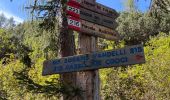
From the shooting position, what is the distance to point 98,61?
5.20 m

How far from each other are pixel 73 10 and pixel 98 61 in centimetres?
103

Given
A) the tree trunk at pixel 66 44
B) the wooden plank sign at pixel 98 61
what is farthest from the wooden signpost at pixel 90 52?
the tree trunk at pixel 66 44

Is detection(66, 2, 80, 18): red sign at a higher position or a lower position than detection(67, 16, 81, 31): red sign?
higher

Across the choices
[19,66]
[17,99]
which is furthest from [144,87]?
[19,66]

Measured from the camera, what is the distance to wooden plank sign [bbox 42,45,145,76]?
4953 millimetres

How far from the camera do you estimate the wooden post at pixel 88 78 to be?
19.8 ft

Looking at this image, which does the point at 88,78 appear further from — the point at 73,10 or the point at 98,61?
the point at 73,10

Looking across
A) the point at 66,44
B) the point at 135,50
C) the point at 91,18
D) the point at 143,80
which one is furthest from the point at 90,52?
the point at 143,80

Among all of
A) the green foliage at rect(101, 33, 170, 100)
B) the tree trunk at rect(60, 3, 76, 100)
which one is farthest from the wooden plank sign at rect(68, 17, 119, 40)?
the green foliage at rect(101, 33, 170, 100)

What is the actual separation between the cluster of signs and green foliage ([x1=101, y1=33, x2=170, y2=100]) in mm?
11309

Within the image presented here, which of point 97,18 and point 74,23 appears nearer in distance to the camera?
point 74,23

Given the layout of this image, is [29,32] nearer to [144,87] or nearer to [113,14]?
[113,14]

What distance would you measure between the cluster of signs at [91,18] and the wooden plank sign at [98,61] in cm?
57

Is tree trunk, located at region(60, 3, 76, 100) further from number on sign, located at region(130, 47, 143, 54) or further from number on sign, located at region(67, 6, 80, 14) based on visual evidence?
number on sign, located at region(130, 47, 143, 54)
